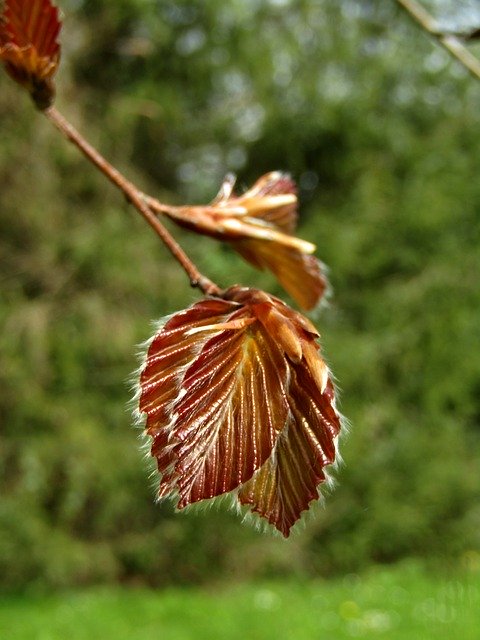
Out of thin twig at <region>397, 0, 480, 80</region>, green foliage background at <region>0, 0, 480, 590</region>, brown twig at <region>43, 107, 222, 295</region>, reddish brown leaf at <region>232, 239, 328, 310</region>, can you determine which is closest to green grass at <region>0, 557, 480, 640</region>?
green foliage background at <region>0, 0, 480, 590</region>

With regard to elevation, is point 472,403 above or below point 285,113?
below

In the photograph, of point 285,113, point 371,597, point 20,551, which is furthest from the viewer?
point 285,113

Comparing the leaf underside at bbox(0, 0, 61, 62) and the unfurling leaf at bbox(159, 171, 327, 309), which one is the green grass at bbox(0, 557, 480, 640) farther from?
the leaf underside at bbox(0, 0, 61, 62)

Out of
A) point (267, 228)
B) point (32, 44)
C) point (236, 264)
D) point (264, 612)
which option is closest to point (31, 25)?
point (32, 44)

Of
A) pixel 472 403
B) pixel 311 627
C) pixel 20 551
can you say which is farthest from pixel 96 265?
pixel 472 403

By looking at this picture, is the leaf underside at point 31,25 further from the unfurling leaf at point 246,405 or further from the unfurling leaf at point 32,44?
the unfurling leaf at point 246,405

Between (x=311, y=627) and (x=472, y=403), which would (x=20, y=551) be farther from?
(x=472, y=403)
